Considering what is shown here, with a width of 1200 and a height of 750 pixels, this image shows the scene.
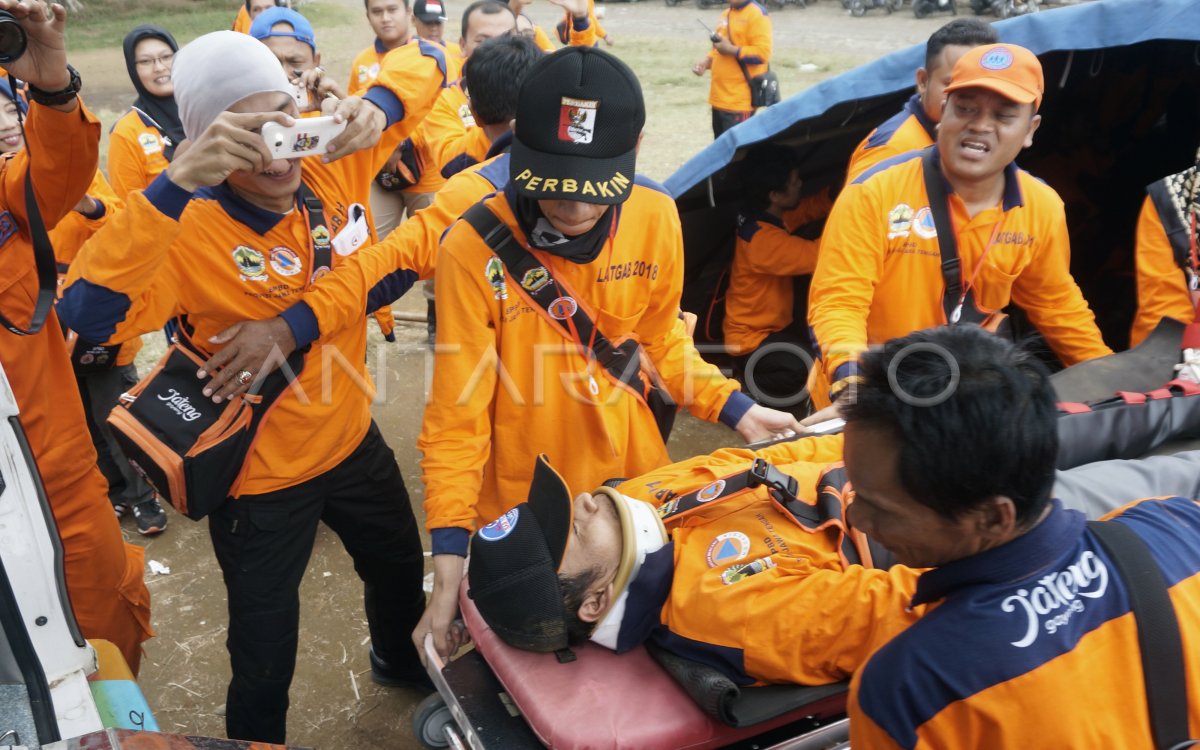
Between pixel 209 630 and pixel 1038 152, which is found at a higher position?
pixel 1038 152

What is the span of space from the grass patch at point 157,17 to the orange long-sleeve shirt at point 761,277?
56.3 ft

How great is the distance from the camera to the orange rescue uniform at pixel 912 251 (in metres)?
3.37

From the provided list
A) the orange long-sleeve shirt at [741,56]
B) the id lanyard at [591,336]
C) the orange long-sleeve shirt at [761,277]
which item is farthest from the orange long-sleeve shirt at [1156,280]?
the orange long-sleeve shirt at [741,56]

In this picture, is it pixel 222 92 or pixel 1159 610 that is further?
pixel 222 92

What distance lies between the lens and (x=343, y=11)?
24016mm

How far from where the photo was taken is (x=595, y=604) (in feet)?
7.82

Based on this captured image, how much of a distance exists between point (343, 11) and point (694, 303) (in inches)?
831

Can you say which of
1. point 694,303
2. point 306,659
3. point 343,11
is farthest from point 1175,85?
point 343,11

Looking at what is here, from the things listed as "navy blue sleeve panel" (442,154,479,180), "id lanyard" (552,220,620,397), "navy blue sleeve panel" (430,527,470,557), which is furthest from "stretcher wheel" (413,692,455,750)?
"navy blue sleeve panel" (442,154,479,180)

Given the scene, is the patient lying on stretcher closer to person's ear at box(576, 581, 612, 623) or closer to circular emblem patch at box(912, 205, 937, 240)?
person's ear at box(576, 581, 612, 623)

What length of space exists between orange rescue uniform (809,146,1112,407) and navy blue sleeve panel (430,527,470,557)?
4.71 ft

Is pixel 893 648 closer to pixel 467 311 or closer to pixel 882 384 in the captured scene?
pixel 882 384

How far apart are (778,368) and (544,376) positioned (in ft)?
10.7

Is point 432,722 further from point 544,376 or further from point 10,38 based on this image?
point 10,38
